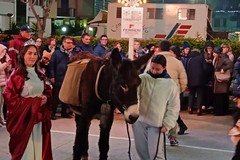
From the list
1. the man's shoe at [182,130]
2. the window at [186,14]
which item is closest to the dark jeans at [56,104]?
the man's shoe at [182,130]

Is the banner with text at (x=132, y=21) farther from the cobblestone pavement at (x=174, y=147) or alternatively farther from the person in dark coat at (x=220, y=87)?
the cobblestone pavement at (x=174, y=147)

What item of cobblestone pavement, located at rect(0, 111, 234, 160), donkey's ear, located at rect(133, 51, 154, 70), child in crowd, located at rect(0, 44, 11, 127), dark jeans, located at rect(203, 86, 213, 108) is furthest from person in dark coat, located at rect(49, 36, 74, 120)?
donkey's ear, located at rect(133, 51, 154, 70)

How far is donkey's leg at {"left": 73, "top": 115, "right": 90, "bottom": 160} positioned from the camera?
5.70 m

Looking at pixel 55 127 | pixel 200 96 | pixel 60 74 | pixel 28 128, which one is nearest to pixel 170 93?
pixel 28 128

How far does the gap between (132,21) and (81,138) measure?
5852 mm

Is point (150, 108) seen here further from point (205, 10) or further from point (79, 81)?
point (205, 10)

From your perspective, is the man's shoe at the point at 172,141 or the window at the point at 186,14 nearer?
the man's shoe at the point at 172,141

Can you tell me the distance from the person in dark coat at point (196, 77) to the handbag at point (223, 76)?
363mm

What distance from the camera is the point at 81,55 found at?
6500 millimetres

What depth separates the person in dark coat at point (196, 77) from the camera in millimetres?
10836

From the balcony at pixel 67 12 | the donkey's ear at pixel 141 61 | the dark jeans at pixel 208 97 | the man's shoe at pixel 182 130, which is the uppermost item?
the balcony at pixel 67 12

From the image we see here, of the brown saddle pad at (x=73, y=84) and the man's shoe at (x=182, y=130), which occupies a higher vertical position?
the brown saddle pad at (x=73, y=84)

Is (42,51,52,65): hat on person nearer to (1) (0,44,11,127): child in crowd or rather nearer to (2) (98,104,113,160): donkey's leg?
(1) (0,44,11,127): child in crowd

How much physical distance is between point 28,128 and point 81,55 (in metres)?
1.83
